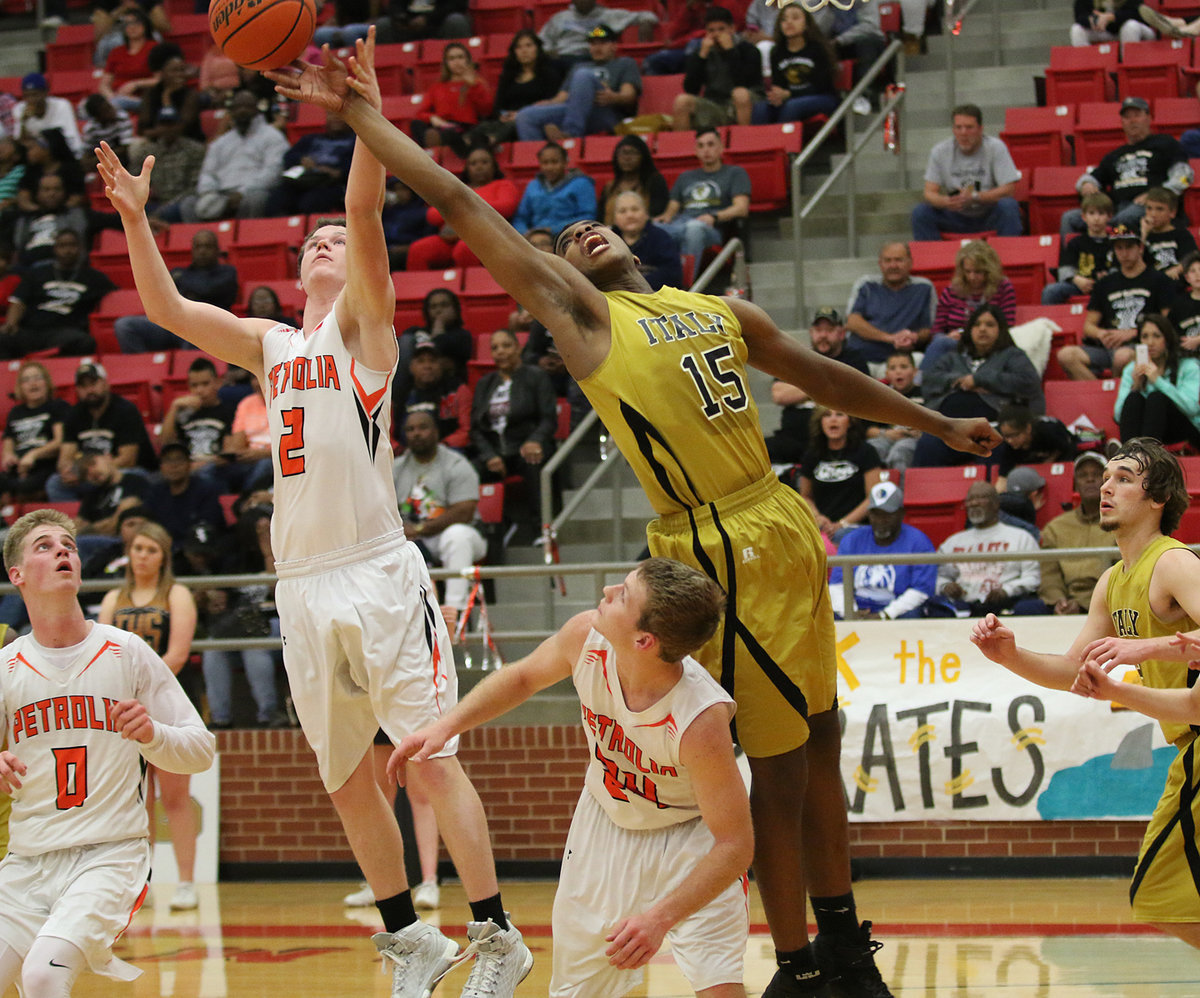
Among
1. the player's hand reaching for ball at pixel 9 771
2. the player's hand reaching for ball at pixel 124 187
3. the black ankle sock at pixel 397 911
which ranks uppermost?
the player's hand reaching for ball at pixel 124 187

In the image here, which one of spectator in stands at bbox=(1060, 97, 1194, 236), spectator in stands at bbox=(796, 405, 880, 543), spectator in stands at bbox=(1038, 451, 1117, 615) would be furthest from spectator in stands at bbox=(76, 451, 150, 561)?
spectator in stands at bbox=(1060, 97, 1194, 236)

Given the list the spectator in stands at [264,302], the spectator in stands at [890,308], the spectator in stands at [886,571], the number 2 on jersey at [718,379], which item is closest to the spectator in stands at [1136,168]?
the spectator in stands at [890,308]

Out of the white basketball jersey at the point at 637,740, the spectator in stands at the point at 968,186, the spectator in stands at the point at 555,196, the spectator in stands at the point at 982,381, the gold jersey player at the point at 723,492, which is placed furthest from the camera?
the spectator in stands at the point at 555,196

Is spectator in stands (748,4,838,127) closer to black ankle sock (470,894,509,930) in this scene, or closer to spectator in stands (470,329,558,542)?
spectator in stands (470,329,558,542)

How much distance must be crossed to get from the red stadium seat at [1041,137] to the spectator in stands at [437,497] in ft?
16.8

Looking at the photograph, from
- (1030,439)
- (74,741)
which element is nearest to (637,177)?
(1030,439)

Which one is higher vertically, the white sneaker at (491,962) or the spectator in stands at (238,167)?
the spectator in stands at (238,167)

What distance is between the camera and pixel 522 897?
25.3 feet

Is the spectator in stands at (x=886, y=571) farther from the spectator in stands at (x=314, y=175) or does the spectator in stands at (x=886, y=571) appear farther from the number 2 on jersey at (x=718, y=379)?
the spectator in stands at (x=314, y=175)

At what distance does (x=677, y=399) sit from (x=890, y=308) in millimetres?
6436

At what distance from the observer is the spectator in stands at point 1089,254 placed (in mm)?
9969

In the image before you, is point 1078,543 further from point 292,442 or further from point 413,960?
point 292,442

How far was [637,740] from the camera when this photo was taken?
3.83 metres

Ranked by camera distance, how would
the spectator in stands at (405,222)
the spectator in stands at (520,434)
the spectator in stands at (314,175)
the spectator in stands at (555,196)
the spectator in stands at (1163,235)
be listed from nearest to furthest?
the spectator in stands at (520,434) < the spectator in stands at (1163,235) < the spectator in stands at (555,196) < the spectator in stands at (405,222) < the spectator in stands at (314,175)
